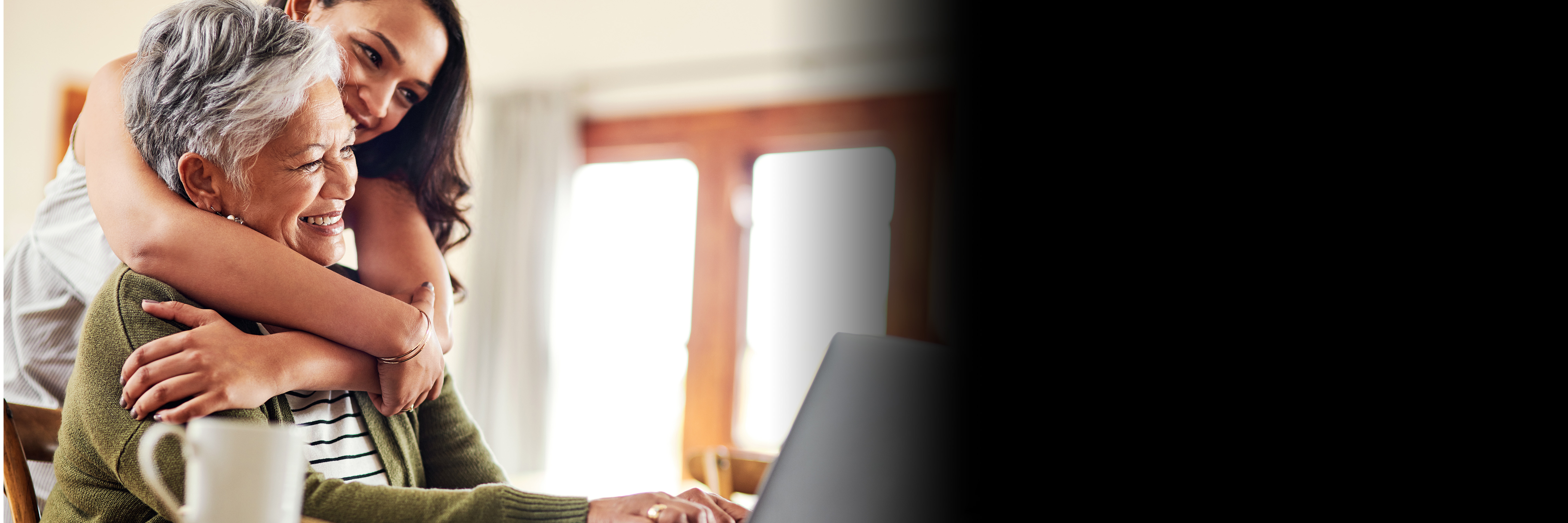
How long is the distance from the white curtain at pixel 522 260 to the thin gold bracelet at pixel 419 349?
0.64 metres

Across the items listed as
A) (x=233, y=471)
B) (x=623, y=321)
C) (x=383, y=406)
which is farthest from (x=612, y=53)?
(x=623, y=321)

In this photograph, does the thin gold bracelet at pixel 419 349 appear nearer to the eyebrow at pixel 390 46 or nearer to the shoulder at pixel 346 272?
the shoulder at pixel 346 272

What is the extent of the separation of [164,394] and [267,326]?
0.33 ft

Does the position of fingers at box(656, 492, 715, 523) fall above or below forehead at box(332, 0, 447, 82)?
below

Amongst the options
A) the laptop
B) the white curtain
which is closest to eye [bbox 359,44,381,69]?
the laptop

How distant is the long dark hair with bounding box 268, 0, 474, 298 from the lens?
3.19ft

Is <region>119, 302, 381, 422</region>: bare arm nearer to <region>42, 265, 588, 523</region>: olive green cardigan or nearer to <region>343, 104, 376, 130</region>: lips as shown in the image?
<region>42, 265, 588, 523</region>: olive green cardigan

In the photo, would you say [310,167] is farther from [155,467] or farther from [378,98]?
[155,467]

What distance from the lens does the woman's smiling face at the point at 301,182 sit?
84cm

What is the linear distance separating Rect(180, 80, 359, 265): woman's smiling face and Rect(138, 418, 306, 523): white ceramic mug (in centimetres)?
30

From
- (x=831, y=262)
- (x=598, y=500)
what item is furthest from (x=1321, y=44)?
(x=831, y=262)

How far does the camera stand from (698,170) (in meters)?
3.17

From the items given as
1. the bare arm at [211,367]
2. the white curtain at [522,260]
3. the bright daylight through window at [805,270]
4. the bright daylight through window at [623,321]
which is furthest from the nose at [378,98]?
the bright daylight through window at [805,270]

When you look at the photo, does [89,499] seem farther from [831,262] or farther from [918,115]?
[918,115]
